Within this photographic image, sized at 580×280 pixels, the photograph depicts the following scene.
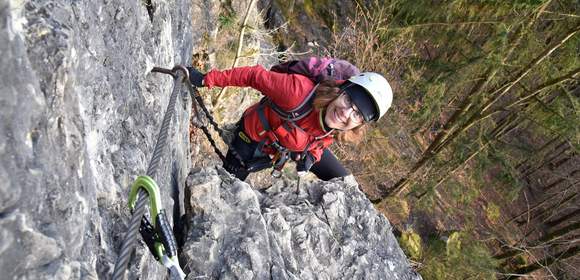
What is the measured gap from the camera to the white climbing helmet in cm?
327

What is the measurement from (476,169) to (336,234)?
8.03 meters

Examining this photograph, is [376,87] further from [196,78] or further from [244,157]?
[244,157]

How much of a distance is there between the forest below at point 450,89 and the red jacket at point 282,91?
3.19 m

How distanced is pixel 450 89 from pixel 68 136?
9.00m

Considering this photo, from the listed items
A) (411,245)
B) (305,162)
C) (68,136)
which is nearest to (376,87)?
(305,162)

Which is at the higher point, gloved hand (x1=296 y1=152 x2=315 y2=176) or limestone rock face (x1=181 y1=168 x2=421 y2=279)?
gloved hand (x1=296 y1=152 x2=315 y2=176)

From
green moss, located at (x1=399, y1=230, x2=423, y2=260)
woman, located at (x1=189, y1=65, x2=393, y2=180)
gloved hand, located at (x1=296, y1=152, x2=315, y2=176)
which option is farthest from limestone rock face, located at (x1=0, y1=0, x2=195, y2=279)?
green moss, located at (x1=399, y1=230, x2=423, y2=260)

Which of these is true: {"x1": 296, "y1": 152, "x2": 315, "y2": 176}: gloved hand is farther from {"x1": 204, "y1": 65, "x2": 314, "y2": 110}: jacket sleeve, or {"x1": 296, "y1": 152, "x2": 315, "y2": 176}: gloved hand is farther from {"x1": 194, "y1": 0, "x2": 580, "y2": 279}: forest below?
{"x1": 194, "y1": 0, "x2": 580, "y2": 279}: forest below

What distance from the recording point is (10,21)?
1203 millimetres

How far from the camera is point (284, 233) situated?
3.81 meters

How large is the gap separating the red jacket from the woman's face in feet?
0.41

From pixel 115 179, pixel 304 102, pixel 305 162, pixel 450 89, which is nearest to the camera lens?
pixel 115 179

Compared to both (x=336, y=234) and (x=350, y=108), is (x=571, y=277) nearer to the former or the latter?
(x=336, y=234)

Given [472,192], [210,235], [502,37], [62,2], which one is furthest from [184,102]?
[472,192]
